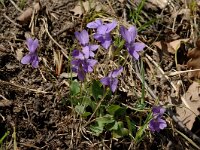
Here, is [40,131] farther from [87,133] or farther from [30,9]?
[30,9]

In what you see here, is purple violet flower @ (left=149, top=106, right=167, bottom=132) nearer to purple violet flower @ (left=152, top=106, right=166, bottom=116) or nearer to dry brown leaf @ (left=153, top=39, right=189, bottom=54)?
purple violet flower @ (left=152, top=106, right=166, bottom=116)

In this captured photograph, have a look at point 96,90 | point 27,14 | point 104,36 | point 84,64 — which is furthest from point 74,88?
point 27,14

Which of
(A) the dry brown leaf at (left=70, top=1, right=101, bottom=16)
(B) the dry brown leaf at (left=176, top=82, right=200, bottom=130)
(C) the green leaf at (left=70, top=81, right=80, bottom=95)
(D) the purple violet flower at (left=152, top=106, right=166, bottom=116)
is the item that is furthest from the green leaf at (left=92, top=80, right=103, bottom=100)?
(A) the dry brown leaf at (left=70, top=1, right=101, bottom=16)

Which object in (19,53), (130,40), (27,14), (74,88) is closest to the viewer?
(130,40)

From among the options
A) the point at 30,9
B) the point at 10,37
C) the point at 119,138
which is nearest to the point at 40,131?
the point at 119,138

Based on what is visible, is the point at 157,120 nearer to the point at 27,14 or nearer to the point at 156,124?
the point at 156,124
